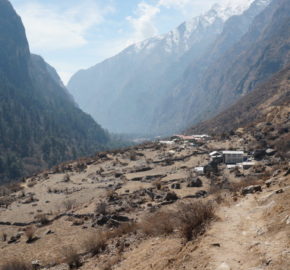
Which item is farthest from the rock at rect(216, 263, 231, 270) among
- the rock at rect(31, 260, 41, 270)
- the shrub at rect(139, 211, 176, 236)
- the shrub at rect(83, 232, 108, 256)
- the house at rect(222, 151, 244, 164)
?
the house at rect(222, 151, 244, 164)

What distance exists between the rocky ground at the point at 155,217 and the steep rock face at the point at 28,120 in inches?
2561

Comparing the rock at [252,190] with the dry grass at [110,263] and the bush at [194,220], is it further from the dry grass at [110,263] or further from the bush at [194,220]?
the dry grass at [110,263]

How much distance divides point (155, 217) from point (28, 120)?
437ft

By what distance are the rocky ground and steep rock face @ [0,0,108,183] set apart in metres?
65.0

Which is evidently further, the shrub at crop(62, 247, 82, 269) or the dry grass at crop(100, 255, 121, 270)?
the shrub at crop(62, 247, 82, 269)

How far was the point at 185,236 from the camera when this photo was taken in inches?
382

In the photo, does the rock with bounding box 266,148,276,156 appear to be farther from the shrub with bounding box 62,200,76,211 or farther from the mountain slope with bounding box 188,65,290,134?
the mountain slope with bounding box 188,65,290,134

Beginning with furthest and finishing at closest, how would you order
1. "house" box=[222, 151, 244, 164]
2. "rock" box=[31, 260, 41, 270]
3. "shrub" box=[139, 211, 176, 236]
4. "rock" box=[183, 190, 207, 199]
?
"house" box=[222, 151, 244, 164], "rock" box=[183, 190, 207, 199], "rock" box=[31, 260, 41, 270], "shrub" box=[139, 211, 176, 236]

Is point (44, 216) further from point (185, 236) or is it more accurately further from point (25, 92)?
point (25, 92)

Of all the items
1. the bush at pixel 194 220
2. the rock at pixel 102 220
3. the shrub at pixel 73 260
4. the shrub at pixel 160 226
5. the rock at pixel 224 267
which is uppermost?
the bush at pixel 194 220

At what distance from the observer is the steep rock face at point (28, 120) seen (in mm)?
114688

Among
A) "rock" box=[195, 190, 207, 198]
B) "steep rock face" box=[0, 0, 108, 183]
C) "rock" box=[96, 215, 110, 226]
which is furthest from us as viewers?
"steep rock face" box=[0, 0, 108, 183]

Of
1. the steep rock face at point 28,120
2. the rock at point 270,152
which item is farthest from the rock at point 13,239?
the steep rock face at point 28,120

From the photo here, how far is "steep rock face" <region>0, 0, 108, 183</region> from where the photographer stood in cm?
11469
